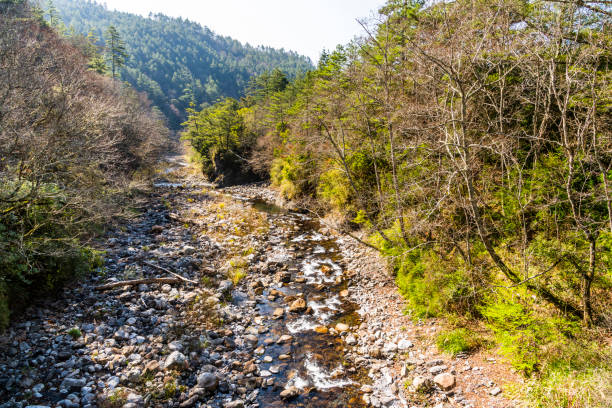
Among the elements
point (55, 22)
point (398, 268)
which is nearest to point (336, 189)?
point (398, 268)

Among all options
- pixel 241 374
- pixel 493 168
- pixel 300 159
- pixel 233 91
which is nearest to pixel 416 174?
pixel 493 168

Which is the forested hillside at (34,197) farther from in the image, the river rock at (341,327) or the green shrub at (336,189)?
the green shrub at (336,189)

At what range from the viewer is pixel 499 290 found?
6.66 m

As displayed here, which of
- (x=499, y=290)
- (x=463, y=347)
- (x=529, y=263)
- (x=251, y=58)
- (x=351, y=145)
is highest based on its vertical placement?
(x=251, y=58)

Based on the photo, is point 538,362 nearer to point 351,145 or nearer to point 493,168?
point 493,168

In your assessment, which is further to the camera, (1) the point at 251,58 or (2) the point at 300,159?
(1) the point at 251,58

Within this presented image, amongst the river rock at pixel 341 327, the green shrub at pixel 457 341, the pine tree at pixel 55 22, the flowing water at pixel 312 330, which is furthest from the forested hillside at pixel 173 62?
the green shrub at pixel 457 341

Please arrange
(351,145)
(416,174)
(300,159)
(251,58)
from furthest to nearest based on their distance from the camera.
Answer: (251,58)
(300,159)
(351,145)
(416,174)

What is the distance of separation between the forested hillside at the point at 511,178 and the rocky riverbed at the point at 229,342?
1060 millimetres

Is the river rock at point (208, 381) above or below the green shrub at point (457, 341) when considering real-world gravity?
below

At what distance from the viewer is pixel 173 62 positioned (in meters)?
136

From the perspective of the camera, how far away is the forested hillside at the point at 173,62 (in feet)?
301

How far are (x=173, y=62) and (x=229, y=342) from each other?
15908cm

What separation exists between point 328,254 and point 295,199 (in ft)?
28.0
